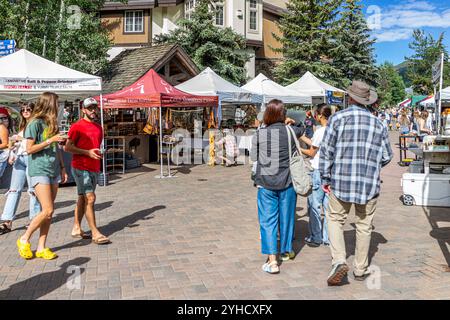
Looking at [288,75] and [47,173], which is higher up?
[288,75]

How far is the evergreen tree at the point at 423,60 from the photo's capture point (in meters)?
47.9

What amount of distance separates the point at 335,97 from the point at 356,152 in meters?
16.4

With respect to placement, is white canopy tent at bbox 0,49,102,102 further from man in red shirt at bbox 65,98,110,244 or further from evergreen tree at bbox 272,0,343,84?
evergreen tree at bbox 272,0,343,84

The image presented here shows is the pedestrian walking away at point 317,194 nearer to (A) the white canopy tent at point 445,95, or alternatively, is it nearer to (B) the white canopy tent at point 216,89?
(B) the white canopy tent at point 216,89

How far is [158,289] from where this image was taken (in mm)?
4129

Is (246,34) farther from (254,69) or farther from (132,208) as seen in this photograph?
(132,208)

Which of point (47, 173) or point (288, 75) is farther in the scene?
point (288, 75)

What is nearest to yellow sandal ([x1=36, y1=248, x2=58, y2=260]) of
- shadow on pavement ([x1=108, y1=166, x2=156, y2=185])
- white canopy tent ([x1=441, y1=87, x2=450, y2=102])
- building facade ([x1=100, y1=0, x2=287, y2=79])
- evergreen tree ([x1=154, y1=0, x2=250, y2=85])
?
shadow on pavement ([x1=108, y1=166, x2=156, y2=185])

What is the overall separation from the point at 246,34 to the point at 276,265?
25787 mm

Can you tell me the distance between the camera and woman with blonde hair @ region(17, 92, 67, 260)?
485cm

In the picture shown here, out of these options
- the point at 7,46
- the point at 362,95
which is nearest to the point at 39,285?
the point at 362,95

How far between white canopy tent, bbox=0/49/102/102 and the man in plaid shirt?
727 centimetres

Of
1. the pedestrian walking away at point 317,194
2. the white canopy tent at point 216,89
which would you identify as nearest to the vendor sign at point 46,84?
the white canopy tent at point 216,89
